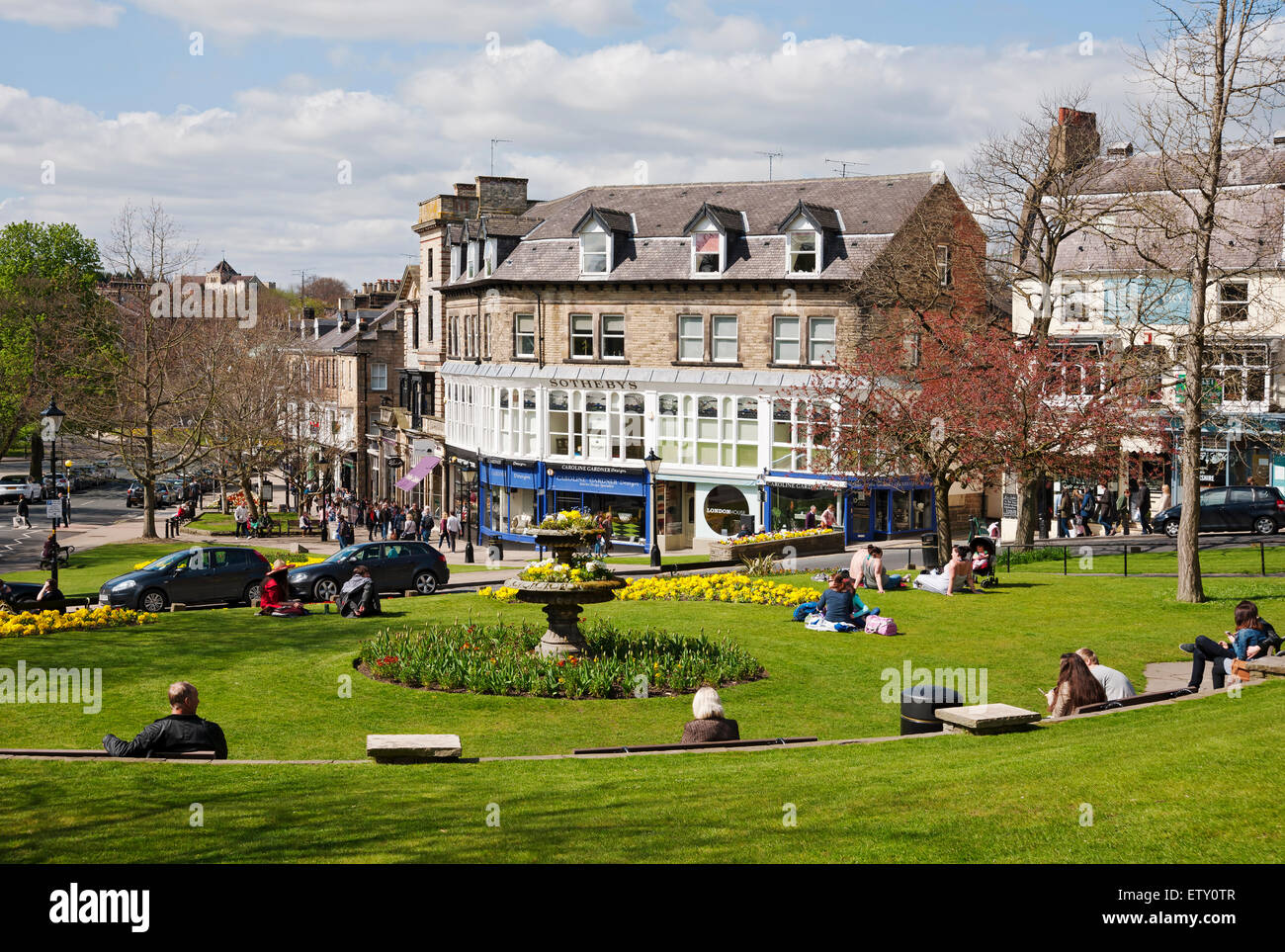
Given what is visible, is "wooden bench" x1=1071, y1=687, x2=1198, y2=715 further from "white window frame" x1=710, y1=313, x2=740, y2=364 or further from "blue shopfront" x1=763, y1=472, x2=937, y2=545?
"white window frame" x1=710, y1=313, x2=740, y2=364

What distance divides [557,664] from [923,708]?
19.0ft

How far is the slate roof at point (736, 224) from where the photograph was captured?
4431 centimetres

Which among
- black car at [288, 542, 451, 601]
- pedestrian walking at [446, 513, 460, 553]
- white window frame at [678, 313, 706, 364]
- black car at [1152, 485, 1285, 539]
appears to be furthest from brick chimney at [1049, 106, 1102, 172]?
pedestrian walking at [446, 513, 460, 553]

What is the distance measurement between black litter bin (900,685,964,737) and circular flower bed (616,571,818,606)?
10.1 metres

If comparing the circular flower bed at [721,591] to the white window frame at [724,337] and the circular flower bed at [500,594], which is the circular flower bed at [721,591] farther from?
the white window frame at [724,337]

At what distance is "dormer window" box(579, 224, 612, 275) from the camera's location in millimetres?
48594

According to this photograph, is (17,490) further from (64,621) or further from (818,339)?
(64,621)

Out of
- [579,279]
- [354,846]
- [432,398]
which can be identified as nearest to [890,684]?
[354,846]

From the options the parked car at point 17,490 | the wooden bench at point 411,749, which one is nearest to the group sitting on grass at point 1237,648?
the wooden bench at point 411,749

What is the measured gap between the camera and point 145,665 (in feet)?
61.0

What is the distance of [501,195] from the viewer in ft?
193

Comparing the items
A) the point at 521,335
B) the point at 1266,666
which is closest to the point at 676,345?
the point at 521,335

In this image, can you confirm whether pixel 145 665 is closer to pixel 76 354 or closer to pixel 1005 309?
pixel 1005 309

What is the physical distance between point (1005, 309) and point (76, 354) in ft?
147
